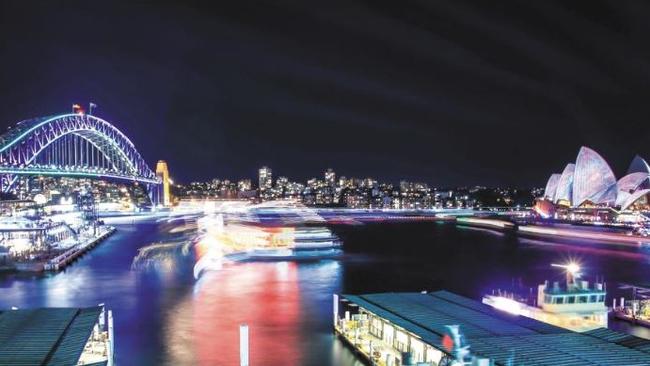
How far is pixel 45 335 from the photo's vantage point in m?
8.55

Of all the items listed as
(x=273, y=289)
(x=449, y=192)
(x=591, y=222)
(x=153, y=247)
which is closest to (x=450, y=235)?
(x=591, y=222)

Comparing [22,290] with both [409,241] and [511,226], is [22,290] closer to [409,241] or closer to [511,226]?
[409,241]

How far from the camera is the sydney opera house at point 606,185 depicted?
42.8 meters

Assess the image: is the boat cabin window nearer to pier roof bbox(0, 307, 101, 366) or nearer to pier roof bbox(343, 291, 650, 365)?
pier roof bbox(343, 291, 650, 365)

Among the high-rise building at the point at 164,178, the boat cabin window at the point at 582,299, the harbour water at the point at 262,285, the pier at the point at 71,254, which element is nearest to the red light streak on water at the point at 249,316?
the harbour water at the point at 262,285

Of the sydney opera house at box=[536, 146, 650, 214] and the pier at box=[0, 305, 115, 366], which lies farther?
the sydney opera house at box=[536, 146, 650, 214]

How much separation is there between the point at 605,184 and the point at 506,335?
39.1 metres

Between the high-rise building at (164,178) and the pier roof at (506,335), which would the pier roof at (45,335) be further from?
the high-rise building at (164,178)

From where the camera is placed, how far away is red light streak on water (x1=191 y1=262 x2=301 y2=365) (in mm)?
10914

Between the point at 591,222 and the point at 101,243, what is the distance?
29.1m

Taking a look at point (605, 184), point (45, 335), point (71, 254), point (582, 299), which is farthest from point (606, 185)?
point (45, 335)

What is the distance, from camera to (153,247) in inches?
1102

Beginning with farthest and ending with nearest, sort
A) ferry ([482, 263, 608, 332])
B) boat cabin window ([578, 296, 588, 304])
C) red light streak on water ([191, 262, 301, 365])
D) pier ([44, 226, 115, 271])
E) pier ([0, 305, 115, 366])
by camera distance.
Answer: pier ([44, 226, 115, 271]) < boat cabin window ([578, 296, 588, 304]) < ferry ([482, 263, 608, 332]) < red light streak on water ([191, 262, 301, 365]) < pier ([0, 305, 115, 366])

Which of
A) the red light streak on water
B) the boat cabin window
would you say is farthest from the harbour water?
the boat cabin window
